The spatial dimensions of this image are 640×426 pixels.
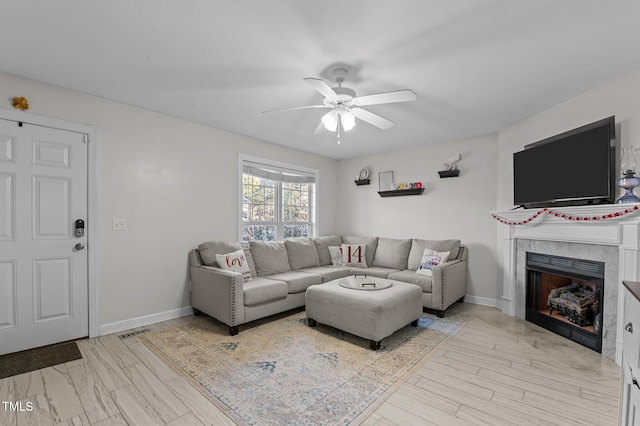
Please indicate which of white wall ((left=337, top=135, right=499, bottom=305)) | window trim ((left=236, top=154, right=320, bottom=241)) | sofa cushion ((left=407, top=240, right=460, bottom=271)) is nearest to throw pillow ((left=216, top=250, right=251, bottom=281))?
window trim ((left=236, top=154, right=320, bottom=241))

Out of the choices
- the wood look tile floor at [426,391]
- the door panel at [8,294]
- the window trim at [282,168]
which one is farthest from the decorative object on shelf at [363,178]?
the door panel at [8,294]

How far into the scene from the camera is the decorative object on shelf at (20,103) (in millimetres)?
2514

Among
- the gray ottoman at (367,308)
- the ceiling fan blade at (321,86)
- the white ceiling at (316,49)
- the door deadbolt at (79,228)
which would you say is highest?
the white ceiling at (316,49)

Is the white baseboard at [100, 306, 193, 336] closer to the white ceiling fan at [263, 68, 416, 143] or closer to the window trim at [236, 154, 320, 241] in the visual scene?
the window trim at [236, 154, 320, 241]

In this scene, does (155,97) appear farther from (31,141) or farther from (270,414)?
(270,414)

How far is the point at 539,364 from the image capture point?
7.79 ft

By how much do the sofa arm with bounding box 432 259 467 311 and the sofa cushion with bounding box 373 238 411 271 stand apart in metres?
0.74

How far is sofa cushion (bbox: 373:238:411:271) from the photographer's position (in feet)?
14.7

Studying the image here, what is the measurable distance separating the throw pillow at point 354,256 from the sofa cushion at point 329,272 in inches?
7.7

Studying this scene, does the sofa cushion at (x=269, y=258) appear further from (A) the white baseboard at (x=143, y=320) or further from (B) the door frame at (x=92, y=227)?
(B) the door frame at (x=92, y=227)

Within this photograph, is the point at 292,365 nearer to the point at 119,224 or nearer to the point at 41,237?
the point at 119,224

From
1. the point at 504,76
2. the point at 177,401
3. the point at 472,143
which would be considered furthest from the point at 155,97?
the point at 472,143

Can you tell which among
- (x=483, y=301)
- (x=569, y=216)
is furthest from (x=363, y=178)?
(x=569, y=216)

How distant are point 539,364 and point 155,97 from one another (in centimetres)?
414
